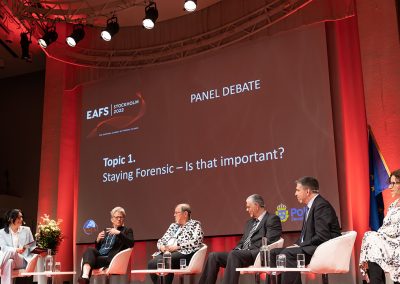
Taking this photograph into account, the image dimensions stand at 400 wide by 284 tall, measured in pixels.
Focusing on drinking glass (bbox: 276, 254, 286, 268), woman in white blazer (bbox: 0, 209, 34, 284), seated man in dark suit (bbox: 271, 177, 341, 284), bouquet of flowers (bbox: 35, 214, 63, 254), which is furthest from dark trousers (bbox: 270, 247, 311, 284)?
bouquet of flowers (bbox: 35, 214, 63, 254)

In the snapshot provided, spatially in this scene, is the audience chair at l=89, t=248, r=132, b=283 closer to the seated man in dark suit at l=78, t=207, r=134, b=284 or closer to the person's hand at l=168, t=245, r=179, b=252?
the seated man in dark suit at l=78, t=207, r=134, b=284

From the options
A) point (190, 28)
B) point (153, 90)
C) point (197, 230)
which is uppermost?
point (190, 28)

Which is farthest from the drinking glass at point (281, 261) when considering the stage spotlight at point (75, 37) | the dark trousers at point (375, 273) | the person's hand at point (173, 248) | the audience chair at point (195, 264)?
the stage spotlight at point (75, 37)

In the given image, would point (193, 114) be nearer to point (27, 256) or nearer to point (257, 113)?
point (257, 113)

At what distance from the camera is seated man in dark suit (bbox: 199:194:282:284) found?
4.78 m

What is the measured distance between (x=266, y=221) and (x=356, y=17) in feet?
9.60

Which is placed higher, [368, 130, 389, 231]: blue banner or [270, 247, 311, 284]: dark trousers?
[368, 130, 389, 231]: blue banner

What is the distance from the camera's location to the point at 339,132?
20.8 feet

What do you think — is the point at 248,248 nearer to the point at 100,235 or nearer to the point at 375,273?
the point at 375,273

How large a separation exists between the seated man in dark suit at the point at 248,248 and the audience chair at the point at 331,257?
3.15 ft

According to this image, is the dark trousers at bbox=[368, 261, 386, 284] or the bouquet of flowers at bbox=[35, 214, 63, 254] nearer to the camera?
the dark trousers at bbox=[368, 261, 386, 284]

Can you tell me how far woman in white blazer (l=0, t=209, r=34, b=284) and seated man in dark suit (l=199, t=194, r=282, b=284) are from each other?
2214mm

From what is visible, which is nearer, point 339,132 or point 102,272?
point 102,272

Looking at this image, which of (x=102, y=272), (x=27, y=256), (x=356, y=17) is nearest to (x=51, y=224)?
(x=27, y=256)
